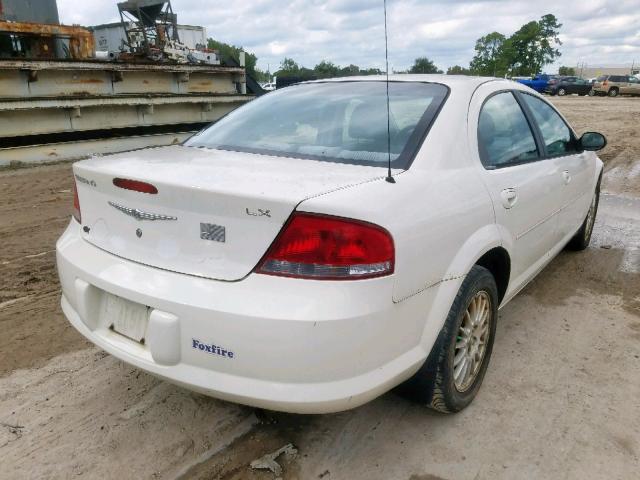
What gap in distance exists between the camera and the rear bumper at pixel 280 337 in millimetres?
1780

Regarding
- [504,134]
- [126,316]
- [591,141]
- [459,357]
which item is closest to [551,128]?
[591,141]

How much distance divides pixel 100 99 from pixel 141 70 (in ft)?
4.06

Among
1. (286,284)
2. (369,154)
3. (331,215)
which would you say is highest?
(369,154)

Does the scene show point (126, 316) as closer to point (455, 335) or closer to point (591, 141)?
point (455, 335)

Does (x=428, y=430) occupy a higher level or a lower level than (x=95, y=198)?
lower

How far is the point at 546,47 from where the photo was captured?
73.4 metres

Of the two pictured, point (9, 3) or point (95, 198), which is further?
point (9, 3)

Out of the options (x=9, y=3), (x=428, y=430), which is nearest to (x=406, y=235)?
(x=428, y=430)

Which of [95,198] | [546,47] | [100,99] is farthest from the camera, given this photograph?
[546,47]

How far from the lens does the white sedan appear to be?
71.6 inches

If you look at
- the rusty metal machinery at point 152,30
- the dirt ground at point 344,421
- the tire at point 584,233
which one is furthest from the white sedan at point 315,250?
the rusty metal machinery at point 152,30

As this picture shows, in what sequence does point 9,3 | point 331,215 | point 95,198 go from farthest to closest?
1. point 9,3
2. point 95,198
3. point 331,215

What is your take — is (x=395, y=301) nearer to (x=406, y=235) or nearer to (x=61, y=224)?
(x=406, y=235)

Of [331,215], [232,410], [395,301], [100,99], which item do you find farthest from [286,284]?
[100,99]
